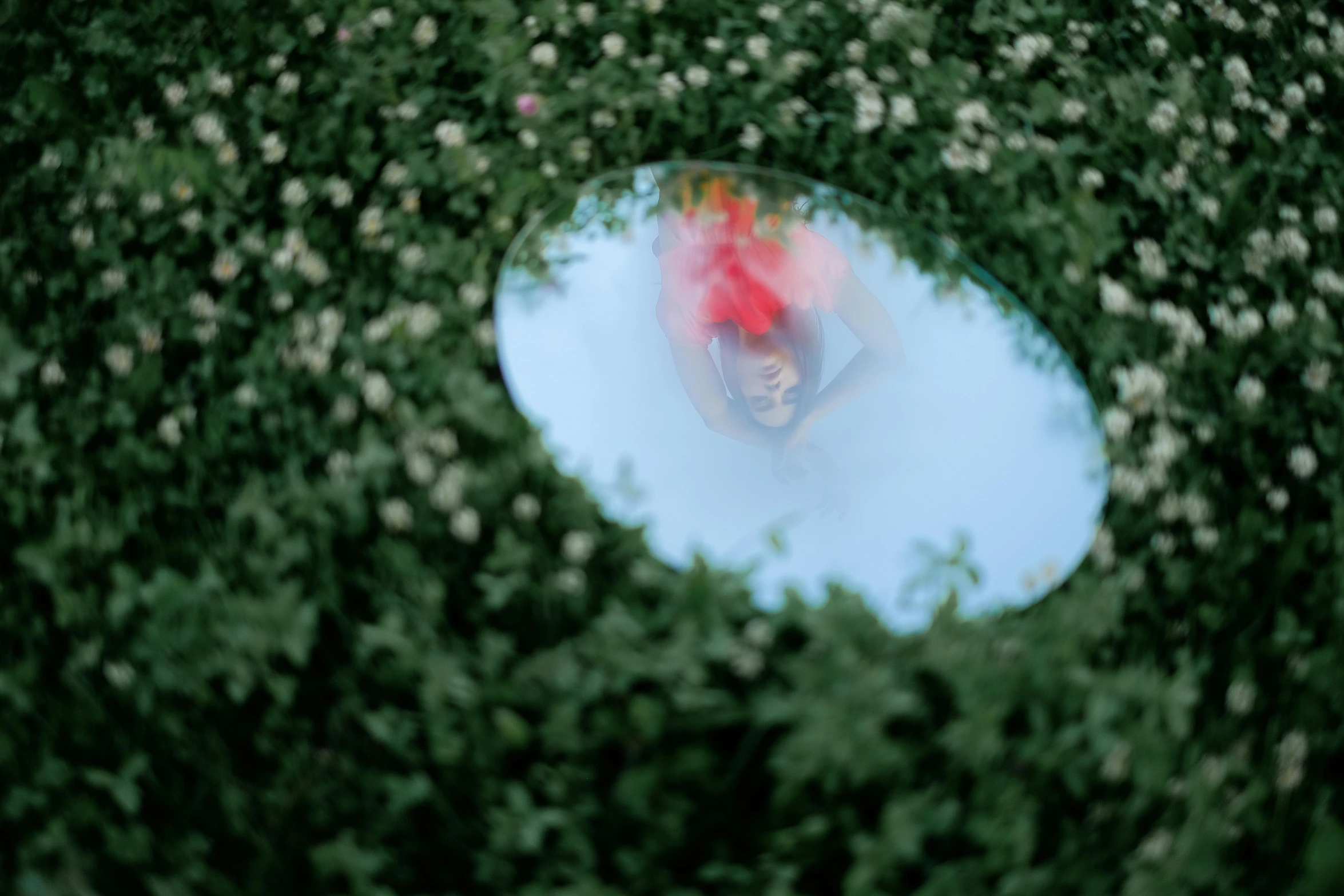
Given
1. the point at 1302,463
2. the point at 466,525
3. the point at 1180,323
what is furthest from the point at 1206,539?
the point at 466,525

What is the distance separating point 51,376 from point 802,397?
1.43m

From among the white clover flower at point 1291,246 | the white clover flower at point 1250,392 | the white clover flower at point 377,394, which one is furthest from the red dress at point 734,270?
the white clover flower at point 1291,246

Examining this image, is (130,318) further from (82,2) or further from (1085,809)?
(1085,809)

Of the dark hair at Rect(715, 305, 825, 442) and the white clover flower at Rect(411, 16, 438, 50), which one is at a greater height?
the white clover flower at Rect(411, 16, 438, 50)

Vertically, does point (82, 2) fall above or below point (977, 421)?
above

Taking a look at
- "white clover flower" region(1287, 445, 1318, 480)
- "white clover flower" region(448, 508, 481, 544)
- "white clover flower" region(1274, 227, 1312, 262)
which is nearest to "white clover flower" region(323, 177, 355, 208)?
"white clover flower" region(448, 508, 481, 544)

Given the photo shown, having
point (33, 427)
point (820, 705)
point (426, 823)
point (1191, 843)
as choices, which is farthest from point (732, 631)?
point (33, 427)

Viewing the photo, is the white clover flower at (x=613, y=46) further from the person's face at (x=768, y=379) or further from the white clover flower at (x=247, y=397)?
the white clover flower at (x=247, y=397)

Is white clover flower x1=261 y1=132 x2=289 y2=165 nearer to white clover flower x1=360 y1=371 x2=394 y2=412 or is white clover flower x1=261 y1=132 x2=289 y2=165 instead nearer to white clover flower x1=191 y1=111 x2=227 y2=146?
white clover flower x1=191 y1=111 x2=227 y2=146

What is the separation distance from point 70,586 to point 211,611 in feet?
0.88

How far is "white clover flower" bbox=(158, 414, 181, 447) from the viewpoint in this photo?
196cm

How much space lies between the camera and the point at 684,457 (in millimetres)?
1867

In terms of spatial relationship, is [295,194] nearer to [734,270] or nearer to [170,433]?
[170,433]

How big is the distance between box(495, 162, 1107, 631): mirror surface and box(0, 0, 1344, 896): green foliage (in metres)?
0.08
